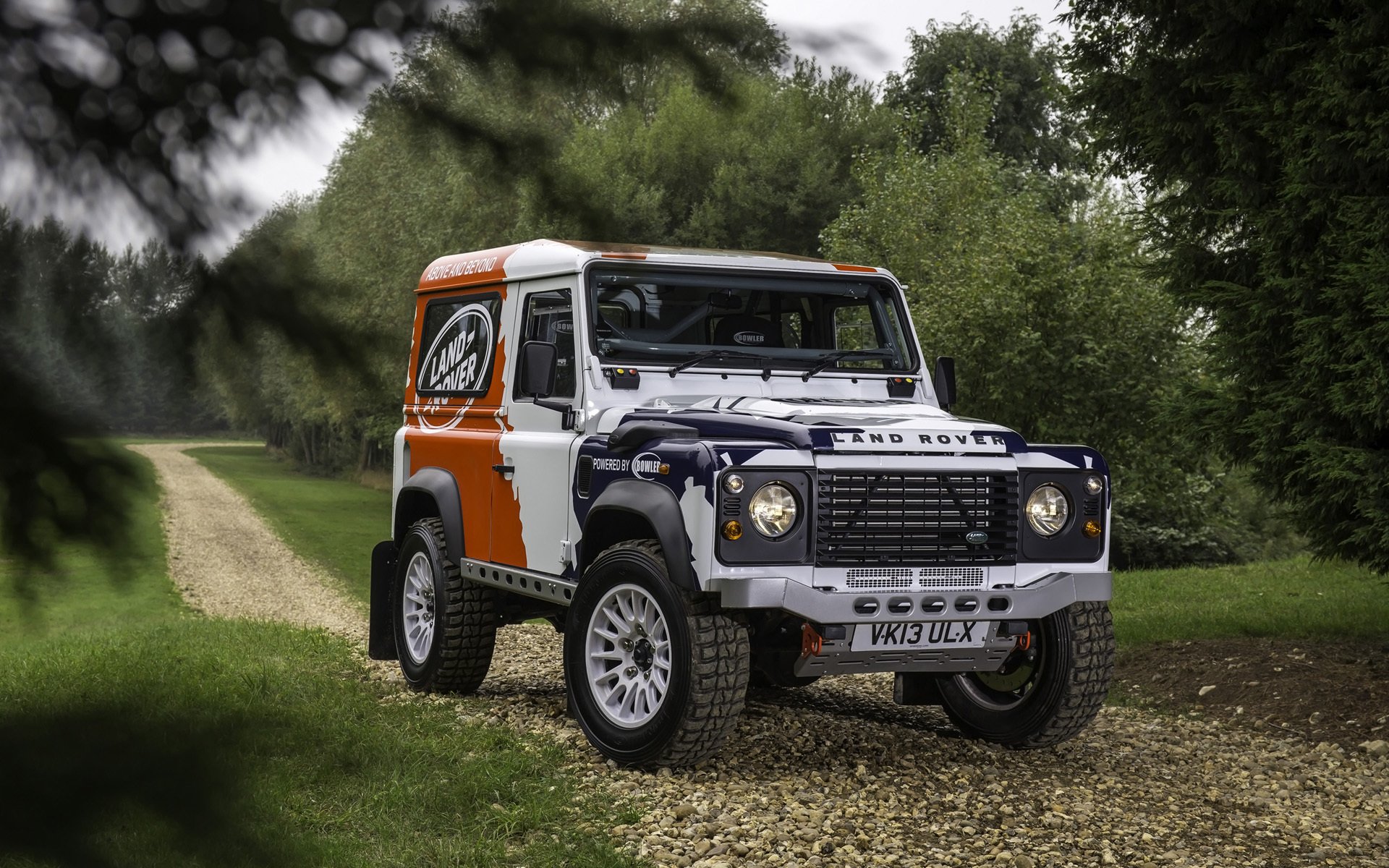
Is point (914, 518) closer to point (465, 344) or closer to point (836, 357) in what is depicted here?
point (836, 357)

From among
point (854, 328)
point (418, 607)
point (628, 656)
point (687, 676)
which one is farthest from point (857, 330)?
point (418, 607)

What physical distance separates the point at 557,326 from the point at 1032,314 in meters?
13.0

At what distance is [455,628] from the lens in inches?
307

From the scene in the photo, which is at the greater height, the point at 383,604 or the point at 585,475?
the point at 585,475

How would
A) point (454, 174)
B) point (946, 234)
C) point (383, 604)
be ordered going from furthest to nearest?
point (946, 234), point (383, 604), point (454, 174)

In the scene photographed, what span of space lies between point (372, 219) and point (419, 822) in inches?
153

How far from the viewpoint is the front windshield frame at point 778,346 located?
697 centimetres

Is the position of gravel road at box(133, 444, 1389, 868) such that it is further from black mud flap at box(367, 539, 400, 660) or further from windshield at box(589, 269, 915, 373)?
windshield at box(589, 269, 915, 373)

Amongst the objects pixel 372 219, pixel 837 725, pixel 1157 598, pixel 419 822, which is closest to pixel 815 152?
pixel 1157 598

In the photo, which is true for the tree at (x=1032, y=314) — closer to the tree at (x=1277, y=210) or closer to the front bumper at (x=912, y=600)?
the tree at (x=1277, y=210)

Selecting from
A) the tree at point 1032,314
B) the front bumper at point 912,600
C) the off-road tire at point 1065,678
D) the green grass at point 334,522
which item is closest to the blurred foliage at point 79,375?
the front bumper at point 912,600

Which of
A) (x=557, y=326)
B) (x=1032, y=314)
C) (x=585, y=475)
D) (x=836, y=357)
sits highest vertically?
(x=1032, y=314)

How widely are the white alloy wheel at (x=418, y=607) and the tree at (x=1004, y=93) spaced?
1369 cm

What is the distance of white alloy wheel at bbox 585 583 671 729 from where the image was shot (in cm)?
592
